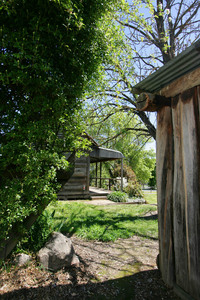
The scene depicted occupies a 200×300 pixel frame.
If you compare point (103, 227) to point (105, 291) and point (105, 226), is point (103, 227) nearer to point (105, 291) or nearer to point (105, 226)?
point (105, 226)

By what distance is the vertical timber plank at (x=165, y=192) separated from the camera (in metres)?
2.95

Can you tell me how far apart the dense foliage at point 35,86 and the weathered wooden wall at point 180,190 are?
1.70 metres

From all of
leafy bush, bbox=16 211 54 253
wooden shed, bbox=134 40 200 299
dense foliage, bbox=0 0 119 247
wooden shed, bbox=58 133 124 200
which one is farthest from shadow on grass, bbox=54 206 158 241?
wooden shed, bbox=58 133 124 200

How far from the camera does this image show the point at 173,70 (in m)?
2.81

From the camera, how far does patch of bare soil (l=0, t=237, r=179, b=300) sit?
281cm

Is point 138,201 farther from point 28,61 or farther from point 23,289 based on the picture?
point 28,61

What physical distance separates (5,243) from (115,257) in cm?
236

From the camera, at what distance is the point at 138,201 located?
1288cm

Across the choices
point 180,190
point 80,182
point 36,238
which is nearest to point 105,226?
point 36,238

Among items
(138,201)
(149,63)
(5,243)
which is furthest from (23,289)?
(138,201)

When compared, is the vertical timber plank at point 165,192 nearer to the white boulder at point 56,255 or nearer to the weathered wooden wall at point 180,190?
the weathered wooden wall at point 180,190

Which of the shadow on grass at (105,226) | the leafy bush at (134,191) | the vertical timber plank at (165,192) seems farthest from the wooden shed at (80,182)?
the vertical timber plank at (165,192)

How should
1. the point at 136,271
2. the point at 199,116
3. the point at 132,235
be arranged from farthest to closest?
the point at 132,235, the point at 136,271, the point at 199,116

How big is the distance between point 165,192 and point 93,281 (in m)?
1.94
